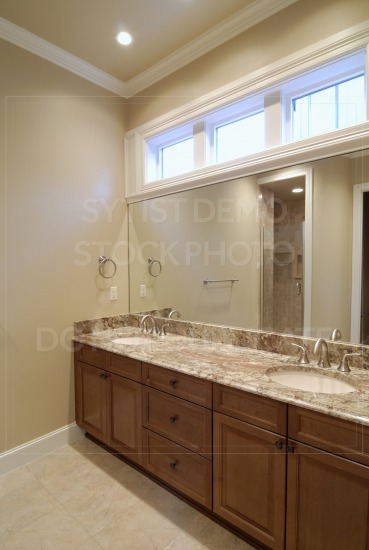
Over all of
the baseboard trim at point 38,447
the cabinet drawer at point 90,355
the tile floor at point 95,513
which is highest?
the cabinet drawer at point 90,355

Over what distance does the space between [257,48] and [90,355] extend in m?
2.40

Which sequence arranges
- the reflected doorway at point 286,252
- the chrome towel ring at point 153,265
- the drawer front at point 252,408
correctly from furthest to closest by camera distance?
the chrome towel ring at point 153,265
the reflected doorway at point 286,252
the drawer front at point 252,408

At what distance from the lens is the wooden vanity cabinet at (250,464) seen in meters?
1.31

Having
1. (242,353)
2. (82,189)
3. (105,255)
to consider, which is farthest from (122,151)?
(242,353)

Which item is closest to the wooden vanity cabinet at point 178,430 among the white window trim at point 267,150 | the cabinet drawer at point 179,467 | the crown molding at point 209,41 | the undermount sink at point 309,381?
the cabinet drawer at point 179,467

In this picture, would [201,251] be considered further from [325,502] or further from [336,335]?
[325,502]

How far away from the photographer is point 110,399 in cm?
216

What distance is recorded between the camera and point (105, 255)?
268 cm

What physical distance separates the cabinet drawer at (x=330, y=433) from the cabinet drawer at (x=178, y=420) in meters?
0.47

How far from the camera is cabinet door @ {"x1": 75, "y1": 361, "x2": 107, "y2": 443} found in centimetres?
222

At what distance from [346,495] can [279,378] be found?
1.84ft

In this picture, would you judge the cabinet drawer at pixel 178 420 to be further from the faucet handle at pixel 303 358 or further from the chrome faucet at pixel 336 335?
the chrome faucet at pixel 336 335

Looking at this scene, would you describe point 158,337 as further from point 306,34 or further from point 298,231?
point 306,34

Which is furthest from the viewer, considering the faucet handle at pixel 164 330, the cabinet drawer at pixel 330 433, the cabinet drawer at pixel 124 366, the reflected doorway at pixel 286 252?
the faucet handle at pixel 164 330
